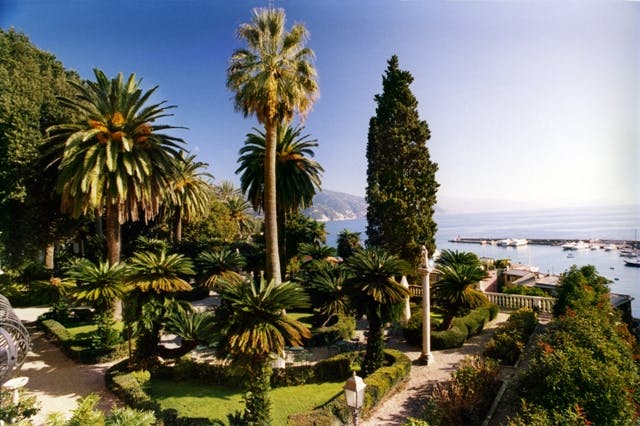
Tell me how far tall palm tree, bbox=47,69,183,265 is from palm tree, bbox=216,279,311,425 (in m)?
12.6

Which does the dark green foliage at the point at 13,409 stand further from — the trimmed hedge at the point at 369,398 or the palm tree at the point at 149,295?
the trimmed hedge at the point at 369,398

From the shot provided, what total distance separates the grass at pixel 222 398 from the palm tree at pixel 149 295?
59.8 inches

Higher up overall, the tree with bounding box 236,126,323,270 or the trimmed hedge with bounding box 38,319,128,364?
the tree with bounding box 236,126,323,270

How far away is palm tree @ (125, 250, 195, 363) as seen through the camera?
41.3ft

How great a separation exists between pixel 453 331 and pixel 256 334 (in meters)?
10.6

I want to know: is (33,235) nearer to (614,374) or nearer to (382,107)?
(382,107)

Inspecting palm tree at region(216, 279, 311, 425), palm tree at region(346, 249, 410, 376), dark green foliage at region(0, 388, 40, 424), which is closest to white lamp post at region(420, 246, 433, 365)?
palm tree at region(346, 249, 410, 376)

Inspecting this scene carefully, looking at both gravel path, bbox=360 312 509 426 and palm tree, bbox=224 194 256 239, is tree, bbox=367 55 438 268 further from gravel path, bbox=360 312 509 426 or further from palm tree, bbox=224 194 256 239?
palm tree, bbox=224 194 256 239

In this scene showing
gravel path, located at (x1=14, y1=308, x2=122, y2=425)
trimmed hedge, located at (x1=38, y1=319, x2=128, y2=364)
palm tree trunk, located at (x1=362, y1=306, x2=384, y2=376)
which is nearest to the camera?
gravel path, located at (x1=14, y1=308, x2=122, y2=425)

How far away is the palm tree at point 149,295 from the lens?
41.3 feet

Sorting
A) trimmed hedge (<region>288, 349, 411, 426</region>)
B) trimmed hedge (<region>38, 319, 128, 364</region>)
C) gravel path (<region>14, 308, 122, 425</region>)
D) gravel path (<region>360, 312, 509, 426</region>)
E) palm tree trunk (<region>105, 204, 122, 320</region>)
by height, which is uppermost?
palm tree trunk (<region>105, 204, 122, 320</region>)

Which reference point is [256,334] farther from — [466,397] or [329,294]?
[329,294]

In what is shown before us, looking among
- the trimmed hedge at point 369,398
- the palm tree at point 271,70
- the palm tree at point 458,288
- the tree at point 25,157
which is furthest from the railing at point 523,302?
the tree at point 25,157

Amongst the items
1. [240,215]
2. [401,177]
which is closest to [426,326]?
[401,177]
